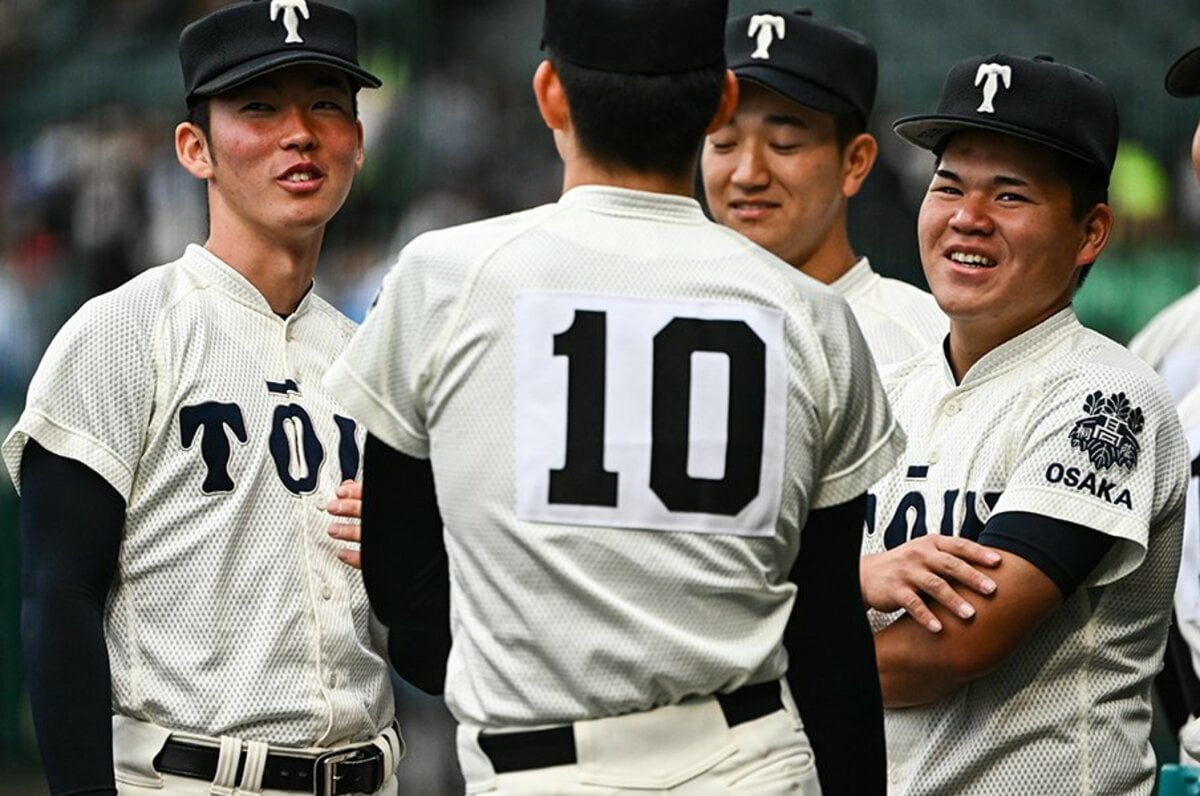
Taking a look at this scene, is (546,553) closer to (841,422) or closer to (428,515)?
(428,515)

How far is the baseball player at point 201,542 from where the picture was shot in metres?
3.54

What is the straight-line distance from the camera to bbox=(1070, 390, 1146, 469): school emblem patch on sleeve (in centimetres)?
349

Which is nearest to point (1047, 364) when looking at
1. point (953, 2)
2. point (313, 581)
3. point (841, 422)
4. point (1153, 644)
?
point (1153, 644)

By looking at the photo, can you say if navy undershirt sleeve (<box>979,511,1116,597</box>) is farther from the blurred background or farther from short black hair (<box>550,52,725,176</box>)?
the blurred background

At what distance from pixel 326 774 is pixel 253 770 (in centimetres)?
15

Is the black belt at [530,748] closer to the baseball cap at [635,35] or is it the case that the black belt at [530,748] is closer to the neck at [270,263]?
the baseball cap at [635,35]

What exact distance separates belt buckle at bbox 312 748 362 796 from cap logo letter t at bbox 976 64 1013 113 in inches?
66.0

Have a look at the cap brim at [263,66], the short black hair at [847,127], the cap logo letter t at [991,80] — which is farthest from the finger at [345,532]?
the short black hair at [847,127]

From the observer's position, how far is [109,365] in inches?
143

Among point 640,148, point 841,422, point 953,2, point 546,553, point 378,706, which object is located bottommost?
point 378,706

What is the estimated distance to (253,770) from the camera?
3.63 metres

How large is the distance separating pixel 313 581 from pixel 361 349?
3.25 ft

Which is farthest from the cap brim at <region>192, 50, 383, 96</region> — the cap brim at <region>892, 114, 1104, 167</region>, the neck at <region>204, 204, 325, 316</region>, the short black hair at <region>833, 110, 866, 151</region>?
the short black hair at <region>833, 110, 866, 151</region>

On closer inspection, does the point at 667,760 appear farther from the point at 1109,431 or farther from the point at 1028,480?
the point at 1109,431
